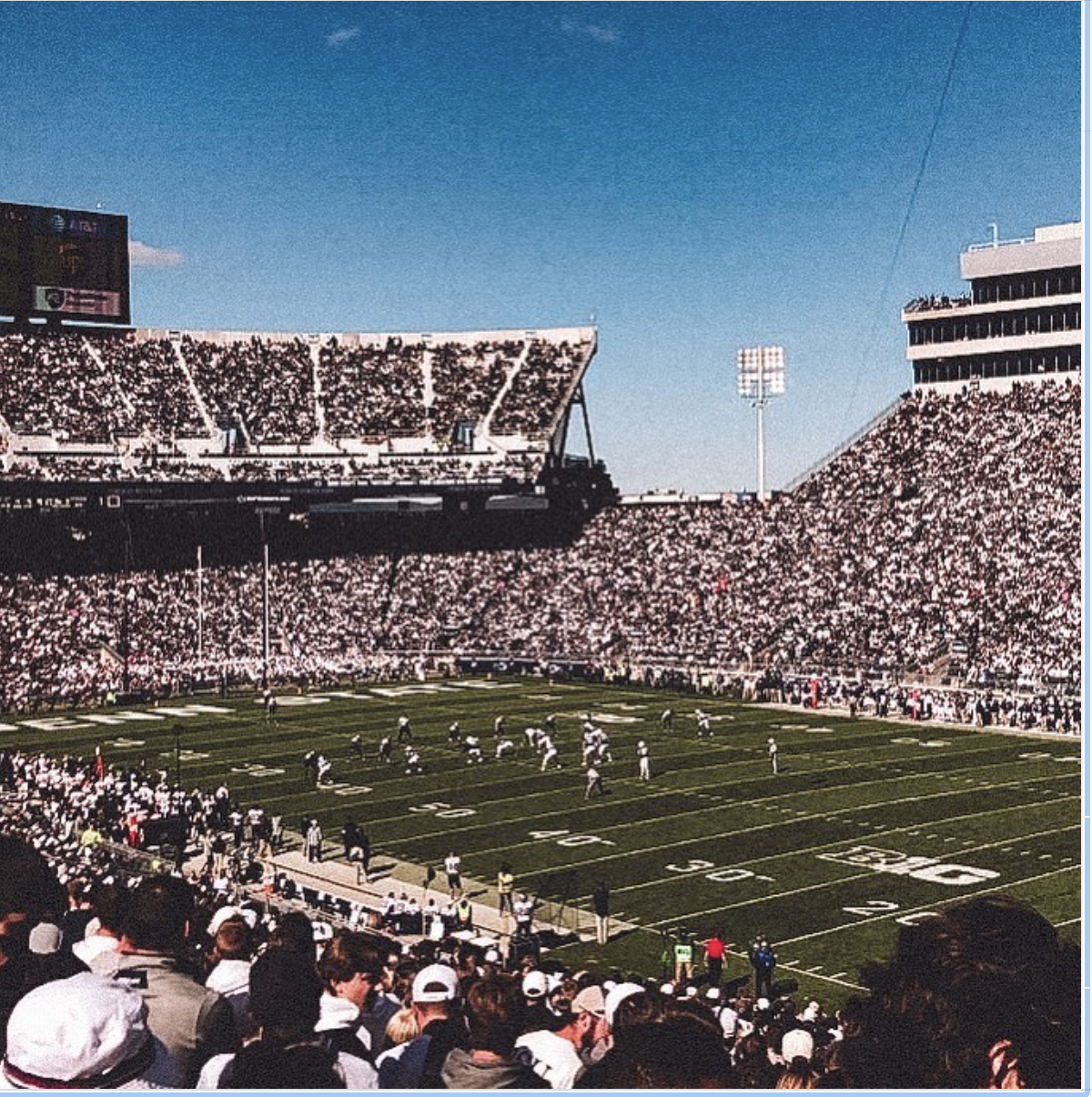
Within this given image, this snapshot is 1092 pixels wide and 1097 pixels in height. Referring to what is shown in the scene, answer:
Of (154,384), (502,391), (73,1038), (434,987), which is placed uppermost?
(502,391)

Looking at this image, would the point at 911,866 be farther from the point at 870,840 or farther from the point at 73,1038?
the point at 73,1038

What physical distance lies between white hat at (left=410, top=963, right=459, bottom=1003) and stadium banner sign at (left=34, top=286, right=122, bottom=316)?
159ft

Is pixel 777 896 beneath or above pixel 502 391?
beneath

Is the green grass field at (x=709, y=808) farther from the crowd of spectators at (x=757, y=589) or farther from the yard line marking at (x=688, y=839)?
the crowd of spectators at (x=757, y=589)

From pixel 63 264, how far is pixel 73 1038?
4971 centimetres

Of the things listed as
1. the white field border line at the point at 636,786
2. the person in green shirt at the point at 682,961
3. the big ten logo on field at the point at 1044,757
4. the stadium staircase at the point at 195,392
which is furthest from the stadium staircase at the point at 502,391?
the person in green shirt at the point at 682,961

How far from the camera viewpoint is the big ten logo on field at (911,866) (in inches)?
690

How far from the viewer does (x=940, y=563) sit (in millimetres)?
39344

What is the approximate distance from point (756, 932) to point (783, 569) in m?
28.7

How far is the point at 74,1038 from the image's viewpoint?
9.41 ft

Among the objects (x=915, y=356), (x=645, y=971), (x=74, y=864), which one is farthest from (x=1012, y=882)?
(x=915, y=356)

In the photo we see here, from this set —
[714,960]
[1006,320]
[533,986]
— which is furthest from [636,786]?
[1006,320]

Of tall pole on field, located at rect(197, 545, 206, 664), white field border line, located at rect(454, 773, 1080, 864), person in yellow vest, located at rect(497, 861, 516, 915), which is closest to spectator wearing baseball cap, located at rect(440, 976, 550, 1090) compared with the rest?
person in yellow vest, located at rect(497, 861, 516, 915)

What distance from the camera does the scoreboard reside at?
47.6 metres
